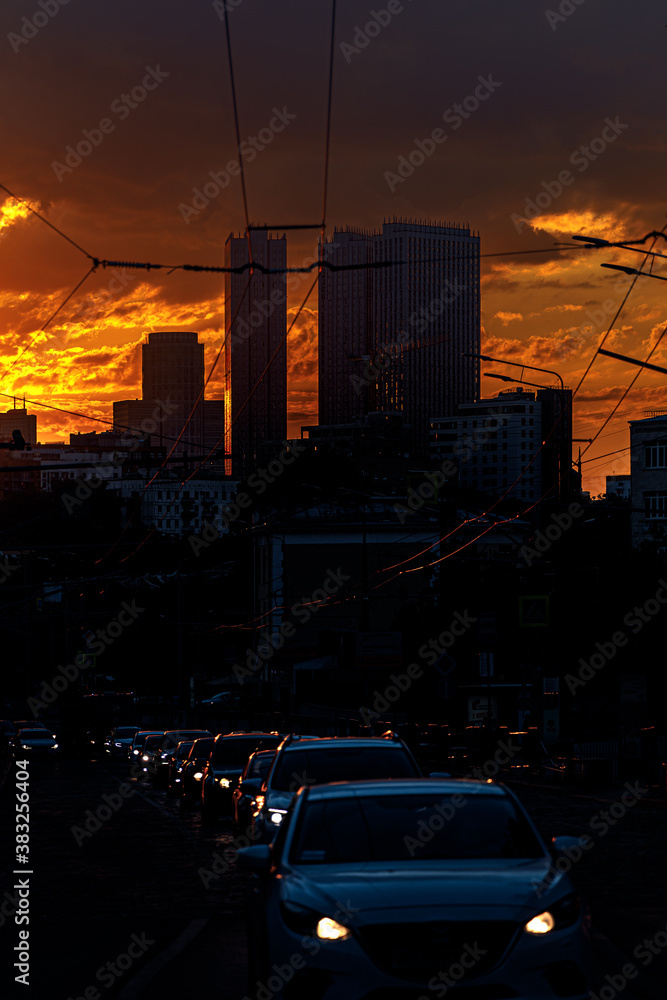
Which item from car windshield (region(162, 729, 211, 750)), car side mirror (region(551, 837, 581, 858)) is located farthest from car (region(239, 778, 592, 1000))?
car windshield (region(162, 729, 211, 750))

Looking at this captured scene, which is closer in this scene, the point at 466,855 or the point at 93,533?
the point at 466,855

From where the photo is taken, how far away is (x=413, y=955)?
7.02 metres

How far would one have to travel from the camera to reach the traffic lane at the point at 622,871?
413 inches

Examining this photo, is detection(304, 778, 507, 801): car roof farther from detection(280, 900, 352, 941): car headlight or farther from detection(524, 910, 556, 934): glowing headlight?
detection(524, 910, 556, 934): glowing headlight

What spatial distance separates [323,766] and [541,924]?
25.8 ft

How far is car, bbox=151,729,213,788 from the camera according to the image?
39.5m

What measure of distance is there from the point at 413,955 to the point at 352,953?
0.98ft

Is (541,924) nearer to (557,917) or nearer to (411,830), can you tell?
(557,917)

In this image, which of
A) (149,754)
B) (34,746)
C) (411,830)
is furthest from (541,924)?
(34,746)

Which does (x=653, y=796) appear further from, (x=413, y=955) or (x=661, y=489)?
(x=661, y=489)

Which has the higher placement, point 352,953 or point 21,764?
point 352,953

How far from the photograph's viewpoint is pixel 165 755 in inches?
1586

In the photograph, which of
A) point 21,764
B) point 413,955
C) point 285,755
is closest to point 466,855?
point 413,955

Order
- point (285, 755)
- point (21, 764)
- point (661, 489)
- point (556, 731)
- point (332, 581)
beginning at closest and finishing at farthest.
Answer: point (285, 755) → point (556, 731) → point (21, 764) → point (332, 581) → point (661, 489)
